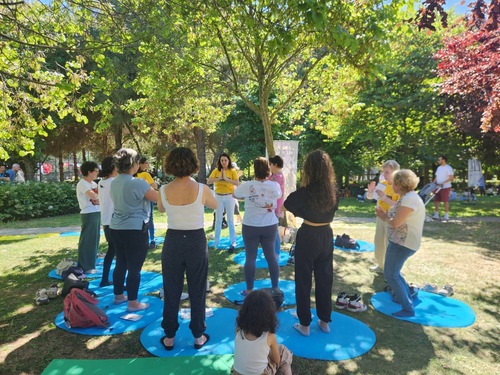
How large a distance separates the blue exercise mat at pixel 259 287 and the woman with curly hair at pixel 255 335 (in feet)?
6.39

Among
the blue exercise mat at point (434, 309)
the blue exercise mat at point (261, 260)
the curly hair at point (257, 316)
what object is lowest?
the blue exercise mat at point (434, 309)

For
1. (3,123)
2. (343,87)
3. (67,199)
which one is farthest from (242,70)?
(67,199)

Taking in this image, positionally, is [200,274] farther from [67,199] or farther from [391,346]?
[67,199]

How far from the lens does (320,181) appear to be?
11.2 ft

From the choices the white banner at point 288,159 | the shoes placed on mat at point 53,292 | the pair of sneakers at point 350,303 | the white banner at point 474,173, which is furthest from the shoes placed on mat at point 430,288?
the white banner at point 474,173

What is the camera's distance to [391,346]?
348 centimetres

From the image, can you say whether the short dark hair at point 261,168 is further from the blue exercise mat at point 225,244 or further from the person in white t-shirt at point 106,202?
the blue exercise mat at point 225,244

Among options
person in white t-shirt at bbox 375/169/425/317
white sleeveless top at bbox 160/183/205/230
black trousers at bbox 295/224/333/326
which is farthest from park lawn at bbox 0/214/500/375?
white sleeveless top at bbox 160/183/205/230

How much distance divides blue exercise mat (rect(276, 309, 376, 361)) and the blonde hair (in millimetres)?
1621

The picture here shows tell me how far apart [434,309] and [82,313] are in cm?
416

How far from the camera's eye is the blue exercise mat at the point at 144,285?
4941 millimetres

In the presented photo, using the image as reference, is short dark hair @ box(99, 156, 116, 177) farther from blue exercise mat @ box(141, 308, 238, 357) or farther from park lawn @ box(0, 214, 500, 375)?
blue exercise mat @ box(141, 308, 238, 357)

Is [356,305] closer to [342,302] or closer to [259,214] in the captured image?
[342,302]

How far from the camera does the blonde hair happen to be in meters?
3.93
